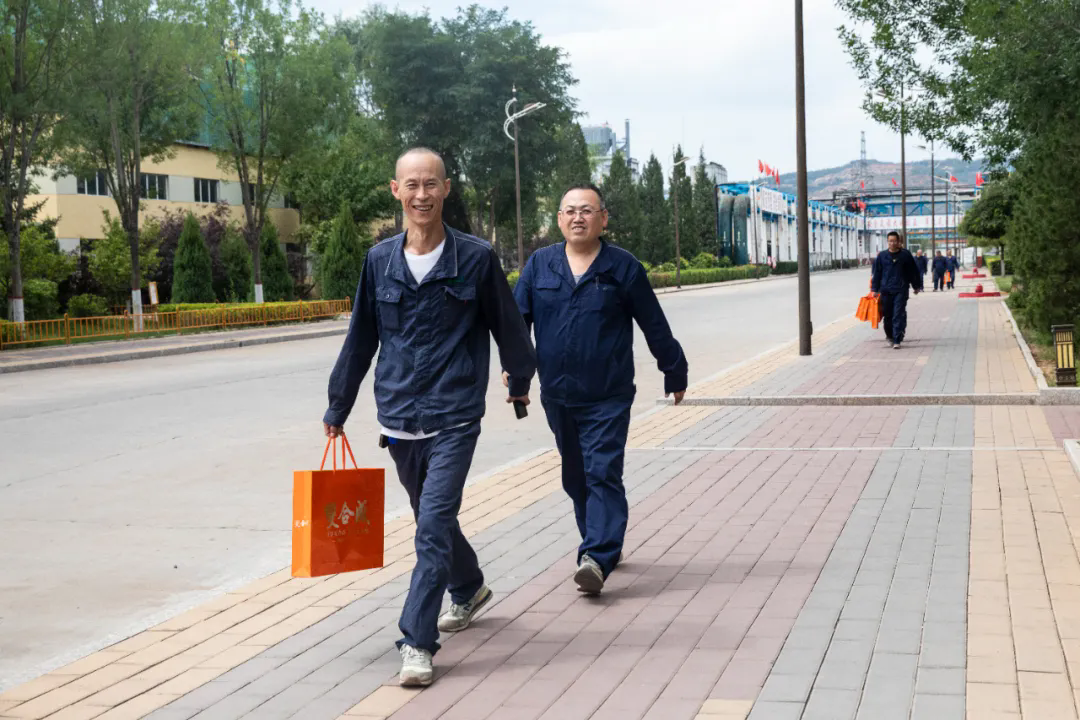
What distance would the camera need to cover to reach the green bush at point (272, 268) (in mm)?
48000

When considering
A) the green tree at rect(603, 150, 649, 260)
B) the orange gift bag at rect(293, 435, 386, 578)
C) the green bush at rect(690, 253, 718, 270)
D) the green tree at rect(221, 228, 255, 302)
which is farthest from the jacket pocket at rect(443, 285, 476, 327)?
the green bush at rect(690, 253, 718, 270)

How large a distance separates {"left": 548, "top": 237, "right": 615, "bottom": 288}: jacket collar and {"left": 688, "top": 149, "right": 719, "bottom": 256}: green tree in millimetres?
99279

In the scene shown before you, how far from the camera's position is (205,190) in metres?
57.3

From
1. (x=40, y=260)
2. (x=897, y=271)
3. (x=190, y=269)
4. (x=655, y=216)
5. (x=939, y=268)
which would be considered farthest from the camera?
Answer: (x=655, y=216)

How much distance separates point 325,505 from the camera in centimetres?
463

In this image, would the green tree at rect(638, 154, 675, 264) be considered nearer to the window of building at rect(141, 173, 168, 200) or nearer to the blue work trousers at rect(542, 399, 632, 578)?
the window of building at rect(141, 173, 168, 200)

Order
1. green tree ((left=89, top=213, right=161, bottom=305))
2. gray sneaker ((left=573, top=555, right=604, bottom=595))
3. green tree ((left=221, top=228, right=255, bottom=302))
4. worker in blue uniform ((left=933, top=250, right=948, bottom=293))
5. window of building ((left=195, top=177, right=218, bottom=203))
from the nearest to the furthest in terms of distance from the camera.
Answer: gray sneaker ((left=573, top=555, right=604, bottom=595)) < green tree ((left=89, top=213, right=161, bottom=305)) < worker in blue uniform ((left=933, top=250, right=948, bottom=293)) < green tree ((left=221, top=228, right=255, bottom=302)) < window of building ((left=195, top=177, right=218, bottom=203))

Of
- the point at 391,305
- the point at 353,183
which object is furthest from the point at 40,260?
the point at 391,305

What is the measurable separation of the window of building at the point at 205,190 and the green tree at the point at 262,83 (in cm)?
1161

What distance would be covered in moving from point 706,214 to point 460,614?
102832 mm

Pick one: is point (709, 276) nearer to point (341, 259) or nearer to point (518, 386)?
point (341, 259)

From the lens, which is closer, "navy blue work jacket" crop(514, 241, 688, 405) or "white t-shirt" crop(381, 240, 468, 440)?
"white t-shirt" crop(381, 240, 468, 440)

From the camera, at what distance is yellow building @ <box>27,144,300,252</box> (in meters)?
48.2

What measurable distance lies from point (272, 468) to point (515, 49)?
182 ft
